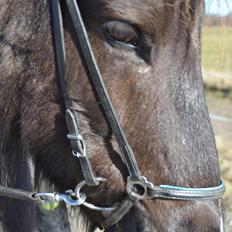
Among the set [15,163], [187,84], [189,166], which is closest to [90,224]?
[15,163]

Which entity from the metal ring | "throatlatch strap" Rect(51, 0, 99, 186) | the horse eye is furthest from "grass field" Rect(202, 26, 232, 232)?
the metal ring

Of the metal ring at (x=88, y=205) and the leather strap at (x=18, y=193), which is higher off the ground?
the metal ring at (x=88, y=205)

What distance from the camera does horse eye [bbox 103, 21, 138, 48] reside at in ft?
5.93

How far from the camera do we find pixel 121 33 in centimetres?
181

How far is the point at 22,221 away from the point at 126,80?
3.19ft

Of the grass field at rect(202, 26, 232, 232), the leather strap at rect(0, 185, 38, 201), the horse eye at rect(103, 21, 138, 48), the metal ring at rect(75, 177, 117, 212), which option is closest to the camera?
the horse eye at rect(103, 21, 138, 48)

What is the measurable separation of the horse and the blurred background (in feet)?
1.20

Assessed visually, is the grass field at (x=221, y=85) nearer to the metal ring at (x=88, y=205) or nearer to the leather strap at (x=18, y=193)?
the metal ring at (x=88, y=205)

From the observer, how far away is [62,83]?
190 centimetres

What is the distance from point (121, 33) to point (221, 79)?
11.5 m

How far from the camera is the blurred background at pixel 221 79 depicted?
233 cm

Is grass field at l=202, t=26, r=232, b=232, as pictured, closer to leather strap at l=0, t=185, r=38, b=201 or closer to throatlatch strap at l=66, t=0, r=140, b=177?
throatlatch strap at l=66, t=0, r=140, b=177

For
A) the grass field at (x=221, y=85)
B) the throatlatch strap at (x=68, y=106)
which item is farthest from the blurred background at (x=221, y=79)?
the throatlatch strap at (x=68, y=106)

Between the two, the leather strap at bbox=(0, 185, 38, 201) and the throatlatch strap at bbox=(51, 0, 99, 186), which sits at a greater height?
the throatlatch strap at bbox=(51, 0, 99, 186)
